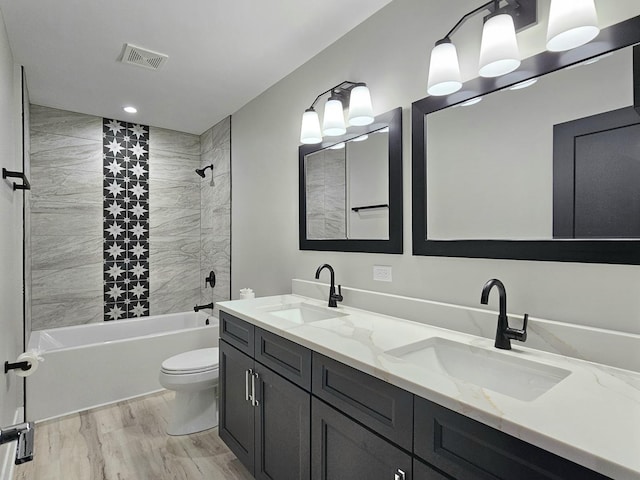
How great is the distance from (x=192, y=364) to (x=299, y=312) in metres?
0.87

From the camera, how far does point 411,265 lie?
179cm

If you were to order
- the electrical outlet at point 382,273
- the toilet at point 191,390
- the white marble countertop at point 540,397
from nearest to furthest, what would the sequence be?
the white marble countertop at point 540,397
the electrical outlet at point 382,273
the toilet at point 191,390

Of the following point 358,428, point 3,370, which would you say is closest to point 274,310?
point 358,428

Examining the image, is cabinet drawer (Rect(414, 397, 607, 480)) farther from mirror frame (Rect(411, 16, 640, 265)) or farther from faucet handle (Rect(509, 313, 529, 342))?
mirror frame (Rect(411, 16, 640, 265))

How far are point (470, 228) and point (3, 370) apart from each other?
237 centimetres

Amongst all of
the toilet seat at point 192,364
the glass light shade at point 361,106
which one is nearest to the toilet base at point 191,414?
the toilet seat at point 192,364

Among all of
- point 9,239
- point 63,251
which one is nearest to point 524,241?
point 9,239

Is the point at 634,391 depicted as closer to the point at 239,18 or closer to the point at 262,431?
the point at 262,431

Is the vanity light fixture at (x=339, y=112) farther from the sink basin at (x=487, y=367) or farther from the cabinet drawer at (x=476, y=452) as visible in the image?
the cabinet drawer at (x=476, y=452)

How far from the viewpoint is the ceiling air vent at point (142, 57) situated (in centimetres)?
233

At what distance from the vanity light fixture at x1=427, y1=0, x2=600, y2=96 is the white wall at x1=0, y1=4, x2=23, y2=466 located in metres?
2.13

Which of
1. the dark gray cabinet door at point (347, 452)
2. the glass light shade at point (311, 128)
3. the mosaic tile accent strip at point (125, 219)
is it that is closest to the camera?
the dark gray cabinet door at point (347, 452)

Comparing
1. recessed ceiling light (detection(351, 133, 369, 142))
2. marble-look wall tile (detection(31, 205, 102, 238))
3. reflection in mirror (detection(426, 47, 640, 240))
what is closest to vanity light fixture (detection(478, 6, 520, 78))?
reflection in mirror (detection(426, 47, 640, 240))

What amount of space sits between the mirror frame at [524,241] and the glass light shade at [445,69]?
0.07m
